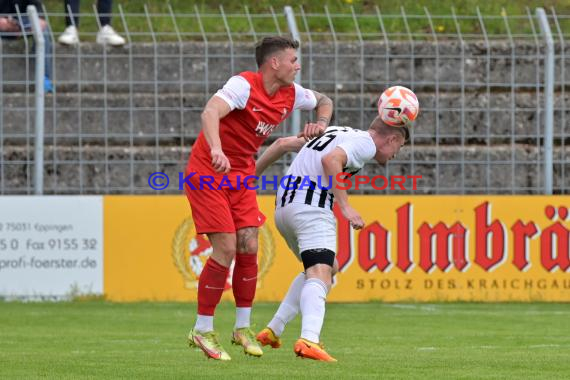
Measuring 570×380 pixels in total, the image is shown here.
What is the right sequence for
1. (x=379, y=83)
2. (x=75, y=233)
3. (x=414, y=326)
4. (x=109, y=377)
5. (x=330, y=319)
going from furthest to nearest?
(x=379, y=83) < (x=75, y=233) < (x=330, y=319) < (x=414, y=326) < (x=109, y=377)

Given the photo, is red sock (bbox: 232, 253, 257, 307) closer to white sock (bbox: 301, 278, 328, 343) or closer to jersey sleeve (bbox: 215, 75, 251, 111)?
white sock (bbox: 301, 278, 328, 343)

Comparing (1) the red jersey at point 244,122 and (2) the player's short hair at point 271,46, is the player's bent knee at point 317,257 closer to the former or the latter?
(1) the red jersey at point 244,122

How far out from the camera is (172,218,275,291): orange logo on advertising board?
575 inches

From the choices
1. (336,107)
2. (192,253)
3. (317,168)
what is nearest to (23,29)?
(192,253)

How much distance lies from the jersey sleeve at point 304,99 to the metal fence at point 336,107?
6206 millimetres

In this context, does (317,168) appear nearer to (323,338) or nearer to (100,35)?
(323,338)

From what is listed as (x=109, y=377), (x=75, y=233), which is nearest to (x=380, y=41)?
(x=75, y=233)

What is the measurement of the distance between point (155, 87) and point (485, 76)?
12.4ft

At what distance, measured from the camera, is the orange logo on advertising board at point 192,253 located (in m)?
14.6

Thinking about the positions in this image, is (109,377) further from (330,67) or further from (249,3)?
(249,3)

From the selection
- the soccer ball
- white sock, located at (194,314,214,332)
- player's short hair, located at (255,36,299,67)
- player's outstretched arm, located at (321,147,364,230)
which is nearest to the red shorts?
white sock, located at (194,314,214,332)

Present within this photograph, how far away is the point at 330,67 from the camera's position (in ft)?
51.8

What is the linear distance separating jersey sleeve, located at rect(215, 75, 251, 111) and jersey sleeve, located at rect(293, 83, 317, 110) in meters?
0.50

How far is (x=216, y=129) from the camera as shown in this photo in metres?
8.09
